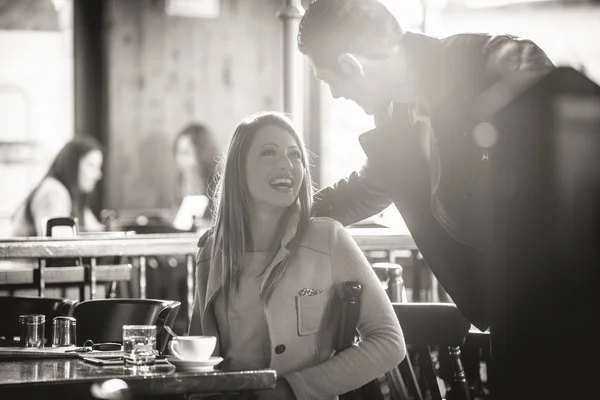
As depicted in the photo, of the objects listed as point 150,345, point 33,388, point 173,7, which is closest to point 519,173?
point 33,388

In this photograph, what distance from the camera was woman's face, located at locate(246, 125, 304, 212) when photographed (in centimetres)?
222

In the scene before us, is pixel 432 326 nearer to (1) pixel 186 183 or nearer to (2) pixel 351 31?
(2) pixel 351 31

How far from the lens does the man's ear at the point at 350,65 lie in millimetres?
2146

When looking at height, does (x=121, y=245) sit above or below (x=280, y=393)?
above

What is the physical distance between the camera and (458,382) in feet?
9.03

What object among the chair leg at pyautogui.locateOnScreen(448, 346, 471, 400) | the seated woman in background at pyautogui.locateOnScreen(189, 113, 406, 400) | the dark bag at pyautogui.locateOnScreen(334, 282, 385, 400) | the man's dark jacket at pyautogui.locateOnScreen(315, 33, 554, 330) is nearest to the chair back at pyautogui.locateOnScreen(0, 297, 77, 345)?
the seated woman in background at pyautogui.locateOnScreen(189, 113, 406, 400)

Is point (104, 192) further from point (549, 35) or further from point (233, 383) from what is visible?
point (233, 383)

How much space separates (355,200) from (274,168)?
36 cm

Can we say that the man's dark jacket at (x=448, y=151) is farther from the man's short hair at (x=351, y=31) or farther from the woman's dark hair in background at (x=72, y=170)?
the woman's dark hair in background at (x=72, y=170)

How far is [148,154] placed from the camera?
408 inches

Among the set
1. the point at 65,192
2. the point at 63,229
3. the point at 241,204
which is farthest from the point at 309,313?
the point at 65,192

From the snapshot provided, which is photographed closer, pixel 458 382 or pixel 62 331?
pixel 62 331

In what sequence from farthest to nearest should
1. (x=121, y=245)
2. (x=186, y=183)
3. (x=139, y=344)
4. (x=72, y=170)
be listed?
(x=186, y=183) → (x=72, y=170) → (x=121, y=245) → (x=139, y=344)

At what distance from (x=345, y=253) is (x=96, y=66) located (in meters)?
8.53
